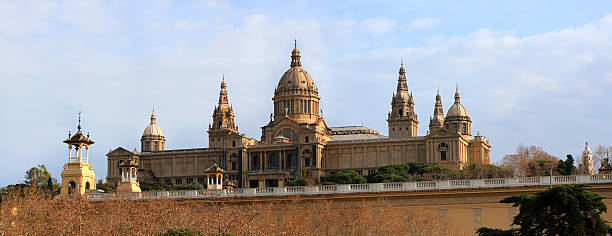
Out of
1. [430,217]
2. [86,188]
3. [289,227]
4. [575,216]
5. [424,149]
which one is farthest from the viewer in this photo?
[424,149]

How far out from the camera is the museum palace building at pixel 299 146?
145875 millimetres

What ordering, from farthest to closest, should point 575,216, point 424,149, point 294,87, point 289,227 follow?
point 294,87 → point 424,149 → point 289,227 → point 575,216

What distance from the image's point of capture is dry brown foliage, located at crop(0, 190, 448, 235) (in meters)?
43.6

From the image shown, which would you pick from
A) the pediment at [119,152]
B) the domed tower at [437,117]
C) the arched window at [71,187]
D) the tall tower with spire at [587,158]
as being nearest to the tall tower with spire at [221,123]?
the pediment at [119,152]

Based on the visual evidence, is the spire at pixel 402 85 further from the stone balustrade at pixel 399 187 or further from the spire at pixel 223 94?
the stone balustrade at pixel 399 187

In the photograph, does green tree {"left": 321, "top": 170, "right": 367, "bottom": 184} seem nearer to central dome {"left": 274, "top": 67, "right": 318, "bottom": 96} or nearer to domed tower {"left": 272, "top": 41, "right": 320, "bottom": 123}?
domed tower {"left": 272, "top": 41, "right": 320, "bottom": 123}

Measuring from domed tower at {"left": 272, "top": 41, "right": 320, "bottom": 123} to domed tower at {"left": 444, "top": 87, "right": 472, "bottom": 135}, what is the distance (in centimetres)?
2115

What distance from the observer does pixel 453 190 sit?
2197 inches

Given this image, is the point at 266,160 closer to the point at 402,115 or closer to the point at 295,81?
the point at 295,81

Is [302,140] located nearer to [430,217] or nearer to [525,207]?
[430,217]

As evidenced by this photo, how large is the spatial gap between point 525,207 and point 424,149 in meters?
105

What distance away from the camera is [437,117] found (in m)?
169

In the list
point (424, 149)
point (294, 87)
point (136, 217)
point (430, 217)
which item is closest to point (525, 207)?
point (430, 217)

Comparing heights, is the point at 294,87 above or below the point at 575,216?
above
